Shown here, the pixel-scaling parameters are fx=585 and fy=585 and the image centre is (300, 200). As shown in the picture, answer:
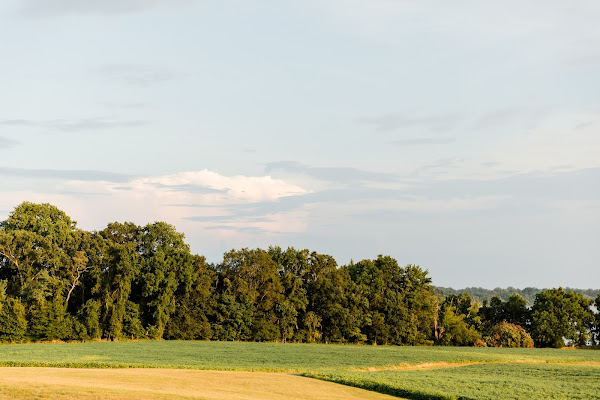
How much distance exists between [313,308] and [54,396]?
213 ft

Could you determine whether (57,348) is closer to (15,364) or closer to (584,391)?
(15,364)

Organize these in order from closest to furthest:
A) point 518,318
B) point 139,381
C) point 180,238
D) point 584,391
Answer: point 139,381
point 584,391
point 180,238
point 518,318

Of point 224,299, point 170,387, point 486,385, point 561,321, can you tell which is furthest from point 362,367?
point 561,321

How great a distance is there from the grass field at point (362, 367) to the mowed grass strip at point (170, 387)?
21cm

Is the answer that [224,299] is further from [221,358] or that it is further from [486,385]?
[486,385]

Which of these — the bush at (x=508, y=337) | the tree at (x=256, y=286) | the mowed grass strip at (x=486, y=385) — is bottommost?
the bush at (x=508, y=337)

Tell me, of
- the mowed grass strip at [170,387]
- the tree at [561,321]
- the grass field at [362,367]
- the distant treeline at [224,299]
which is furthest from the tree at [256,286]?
the mowed grass strip at [170,387]

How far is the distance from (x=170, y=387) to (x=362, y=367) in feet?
77.5

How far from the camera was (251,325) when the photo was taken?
264ft

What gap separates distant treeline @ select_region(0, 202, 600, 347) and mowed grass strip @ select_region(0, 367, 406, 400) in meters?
41.3

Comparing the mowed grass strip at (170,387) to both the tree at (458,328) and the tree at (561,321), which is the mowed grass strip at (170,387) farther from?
the tree at (561,321)

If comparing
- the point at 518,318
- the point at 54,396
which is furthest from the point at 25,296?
the point at 518,318

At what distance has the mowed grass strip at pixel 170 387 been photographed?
2227 cm

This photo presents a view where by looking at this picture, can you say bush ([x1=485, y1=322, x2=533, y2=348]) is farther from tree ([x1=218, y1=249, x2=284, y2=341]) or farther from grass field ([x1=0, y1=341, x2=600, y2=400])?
tree ([x1=218, y1=249, x2=284, y2=341])
